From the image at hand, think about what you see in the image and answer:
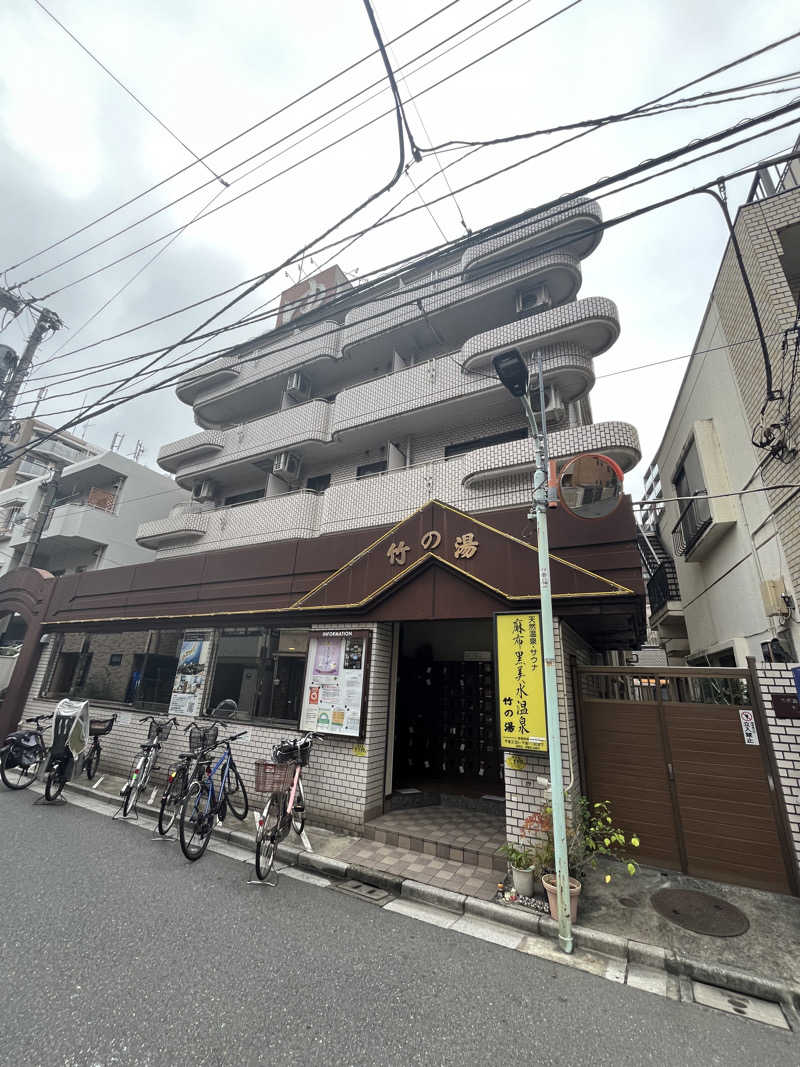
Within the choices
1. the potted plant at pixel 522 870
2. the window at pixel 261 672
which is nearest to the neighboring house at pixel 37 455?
the window at pixel 261 672

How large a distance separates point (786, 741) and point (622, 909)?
2.95 m

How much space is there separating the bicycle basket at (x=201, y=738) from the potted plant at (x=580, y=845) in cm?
538

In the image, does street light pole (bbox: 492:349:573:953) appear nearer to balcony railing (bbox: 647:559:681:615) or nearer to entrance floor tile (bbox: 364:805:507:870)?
entrance floor tile (bbox: 364:805:507:870)

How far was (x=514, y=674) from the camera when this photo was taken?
5.97 meters

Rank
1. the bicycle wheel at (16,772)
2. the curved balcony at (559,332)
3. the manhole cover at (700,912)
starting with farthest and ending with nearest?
1. the curved balcony at (559,332)
2. the bicycle wheel at (16,772)
3. the manhole cover at (700,912)

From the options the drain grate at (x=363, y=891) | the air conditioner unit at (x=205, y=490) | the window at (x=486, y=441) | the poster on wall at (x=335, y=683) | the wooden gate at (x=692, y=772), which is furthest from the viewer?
the air conditioner unit at (x=205, y=490)

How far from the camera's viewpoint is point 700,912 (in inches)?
185

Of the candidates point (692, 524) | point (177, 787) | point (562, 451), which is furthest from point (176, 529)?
point (692, 524)

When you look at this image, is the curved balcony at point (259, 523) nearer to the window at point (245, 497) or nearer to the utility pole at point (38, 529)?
the window at point (245, 497)

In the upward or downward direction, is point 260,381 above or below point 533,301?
below

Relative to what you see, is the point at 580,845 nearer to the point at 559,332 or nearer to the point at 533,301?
the point at 559,332

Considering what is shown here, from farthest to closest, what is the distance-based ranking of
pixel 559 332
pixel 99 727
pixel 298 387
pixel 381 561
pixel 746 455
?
1. pixel 298 387
2. pixel 559 332
3. pixel 99 727
4. pixel 746 455
5. pixel 381 561

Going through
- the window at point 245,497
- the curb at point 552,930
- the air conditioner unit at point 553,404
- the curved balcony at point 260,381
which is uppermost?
the curved balcony at point 260,381

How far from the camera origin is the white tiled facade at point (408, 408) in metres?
10.5
